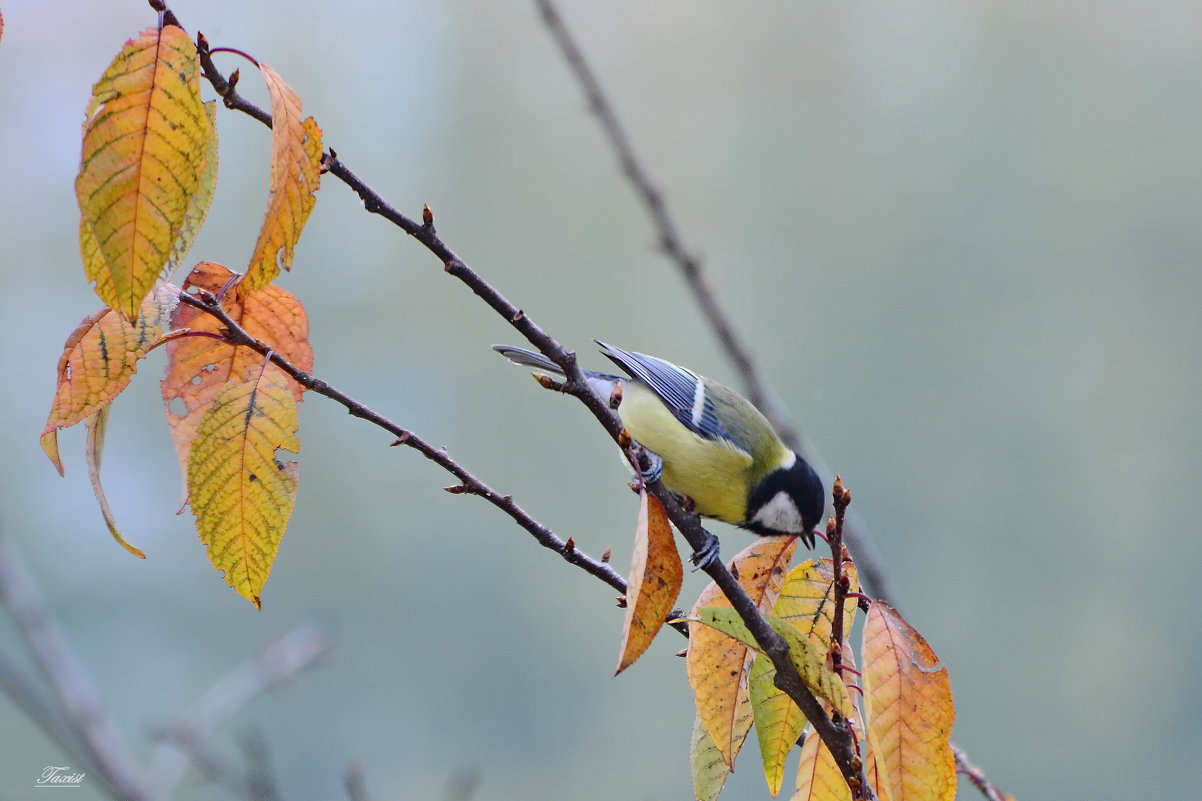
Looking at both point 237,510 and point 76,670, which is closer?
point 237,510

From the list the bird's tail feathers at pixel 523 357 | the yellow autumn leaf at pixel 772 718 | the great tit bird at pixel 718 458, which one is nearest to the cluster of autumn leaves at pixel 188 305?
the yellow autumn leaf at pixel 772 718

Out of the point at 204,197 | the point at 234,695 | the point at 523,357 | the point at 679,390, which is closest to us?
the point at 204,197

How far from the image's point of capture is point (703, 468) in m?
2.02

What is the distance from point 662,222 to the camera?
A: 1.33 metres

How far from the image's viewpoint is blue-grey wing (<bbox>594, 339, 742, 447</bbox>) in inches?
81.7

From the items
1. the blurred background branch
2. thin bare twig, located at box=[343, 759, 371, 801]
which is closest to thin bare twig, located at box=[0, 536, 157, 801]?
the blurred background branch

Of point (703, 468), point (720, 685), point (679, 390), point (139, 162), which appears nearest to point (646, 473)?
point (720, 685)

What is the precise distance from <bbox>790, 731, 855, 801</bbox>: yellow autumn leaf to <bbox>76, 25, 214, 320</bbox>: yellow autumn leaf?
64 centimetres

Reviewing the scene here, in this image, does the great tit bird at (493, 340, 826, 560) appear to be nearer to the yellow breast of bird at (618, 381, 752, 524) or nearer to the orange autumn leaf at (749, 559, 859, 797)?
the yellow breast of bird at (618, 381, 752, 524)

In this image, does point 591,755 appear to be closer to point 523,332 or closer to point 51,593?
point 51,593

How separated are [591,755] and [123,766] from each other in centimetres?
672

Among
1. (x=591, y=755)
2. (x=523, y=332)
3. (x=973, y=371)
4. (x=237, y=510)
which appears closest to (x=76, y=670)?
(x=237, y=510)

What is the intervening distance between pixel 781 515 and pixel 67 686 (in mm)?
1232

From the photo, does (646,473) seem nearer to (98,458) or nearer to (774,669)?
(774,669)
